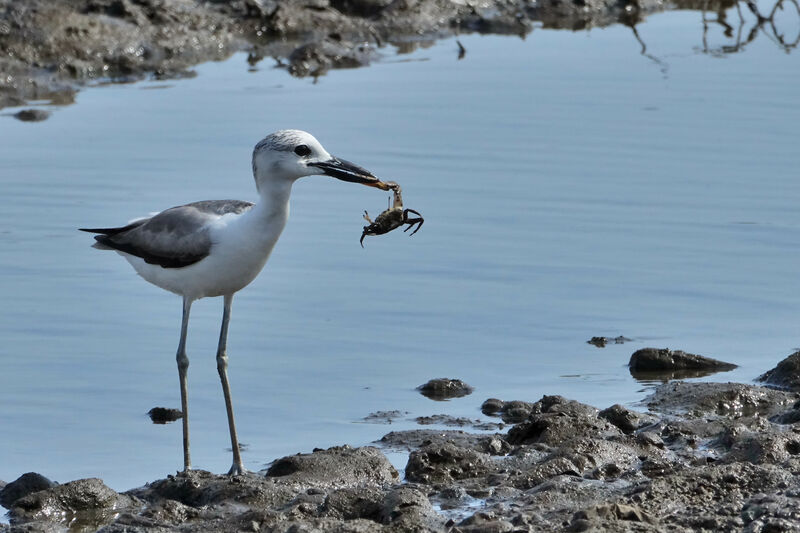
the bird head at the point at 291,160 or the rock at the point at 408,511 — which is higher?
the bird head at the point at 291,160

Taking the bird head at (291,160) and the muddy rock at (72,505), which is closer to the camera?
the muddy rock at (72,505)

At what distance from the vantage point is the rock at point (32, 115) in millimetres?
14750

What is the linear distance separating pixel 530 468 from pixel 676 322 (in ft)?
10.6

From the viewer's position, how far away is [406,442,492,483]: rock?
717 cm

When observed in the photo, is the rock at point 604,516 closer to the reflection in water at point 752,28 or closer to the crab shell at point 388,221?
the crab shell at point 388,221

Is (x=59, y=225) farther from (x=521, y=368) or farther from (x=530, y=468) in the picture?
(x=530, y=468)

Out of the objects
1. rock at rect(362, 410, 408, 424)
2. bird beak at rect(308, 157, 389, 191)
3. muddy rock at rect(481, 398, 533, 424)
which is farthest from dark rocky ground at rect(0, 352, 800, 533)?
bird beak at rect(308, 157, 389, 191)

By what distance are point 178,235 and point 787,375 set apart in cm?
368

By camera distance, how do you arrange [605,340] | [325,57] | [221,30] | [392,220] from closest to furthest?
[392,220], [605,340], [325,57], [221,30]

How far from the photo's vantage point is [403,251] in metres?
11.6

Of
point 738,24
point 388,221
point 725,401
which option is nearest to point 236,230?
point 388,221

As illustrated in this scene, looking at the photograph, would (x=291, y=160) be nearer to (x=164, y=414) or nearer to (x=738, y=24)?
(x=164, y=414)

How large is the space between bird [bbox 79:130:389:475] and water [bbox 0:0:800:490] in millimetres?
891

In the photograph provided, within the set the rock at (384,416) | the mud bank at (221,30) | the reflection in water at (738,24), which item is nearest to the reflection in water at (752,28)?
the reflection in water at (738,24)
